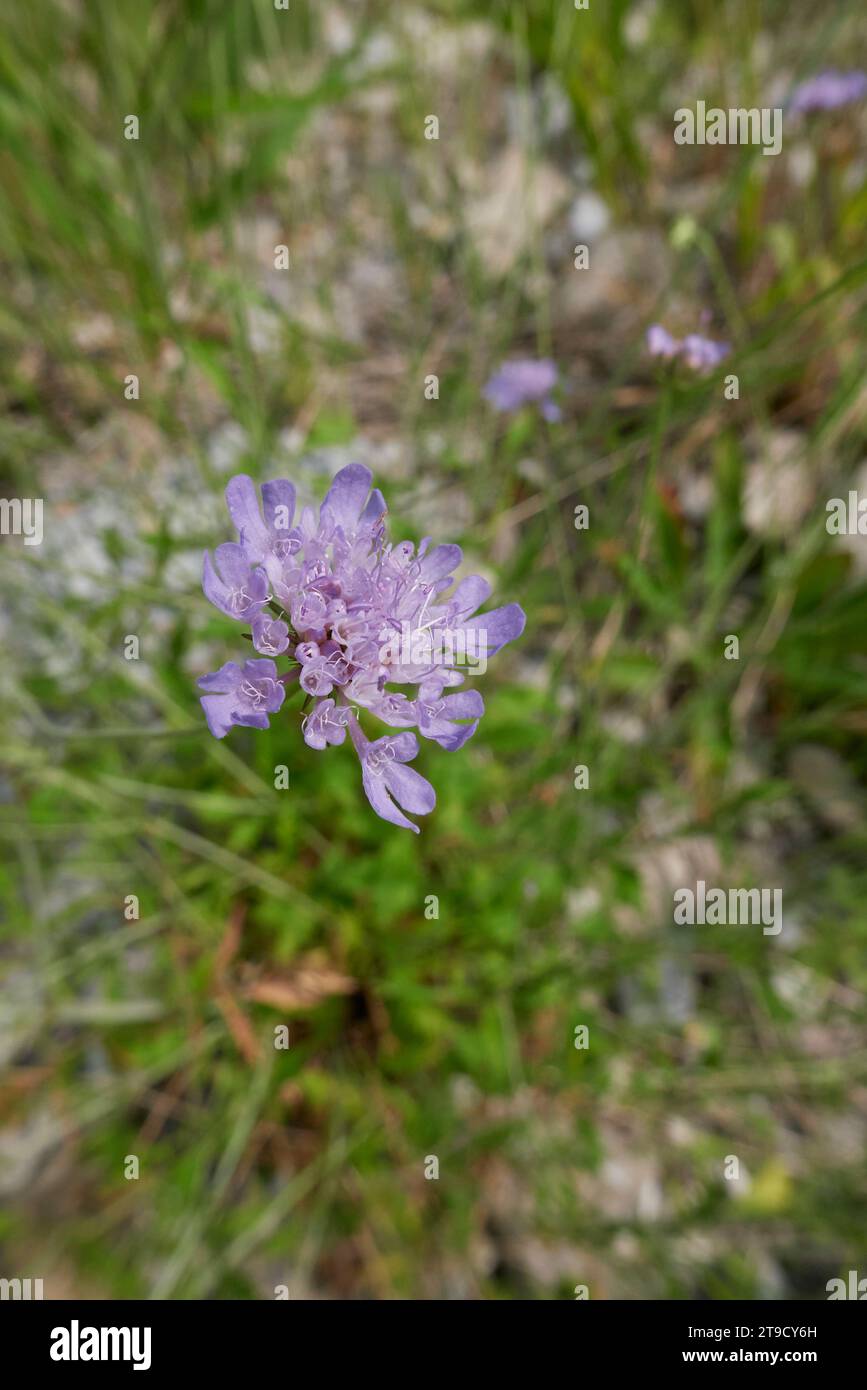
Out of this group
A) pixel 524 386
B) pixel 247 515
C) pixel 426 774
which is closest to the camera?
pixel 247 515

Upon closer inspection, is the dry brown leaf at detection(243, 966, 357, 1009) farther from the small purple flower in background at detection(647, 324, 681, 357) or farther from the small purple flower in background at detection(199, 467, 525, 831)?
the small purple flower in background at detection(647, 324, 681, 357)

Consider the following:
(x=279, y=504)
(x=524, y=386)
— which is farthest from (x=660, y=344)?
(x=279, y=504)

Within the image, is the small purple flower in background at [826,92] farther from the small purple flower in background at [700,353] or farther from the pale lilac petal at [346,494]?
the pale lilac petal at [346,494]

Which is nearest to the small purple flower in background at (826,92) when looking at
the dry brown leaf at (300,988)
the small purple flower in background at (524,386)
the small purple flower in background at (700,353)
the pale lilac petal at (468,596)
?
the small purple flower in background at (524,386)

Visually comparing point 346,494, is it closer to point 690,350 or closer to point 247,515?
point 247,515

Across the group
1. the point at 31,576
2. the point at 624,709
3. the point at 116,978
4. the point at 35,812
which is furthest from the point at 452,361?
the point at 116,978

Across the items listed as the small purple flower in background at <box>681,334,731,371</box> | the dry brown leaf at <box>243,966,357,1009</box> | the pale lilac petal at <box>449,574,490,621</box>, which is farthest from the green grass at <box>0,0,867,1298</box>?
the pale lilac petal at <box>449,574,490,621</box>
